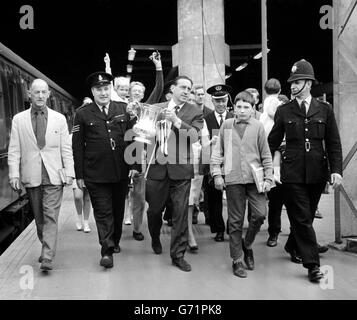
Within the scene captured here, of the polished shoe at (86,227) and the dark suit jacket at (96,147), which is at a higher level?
the dark suit jacket at (96,147)

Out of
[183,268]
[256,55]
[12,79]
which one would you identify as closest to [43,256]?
[183,268]

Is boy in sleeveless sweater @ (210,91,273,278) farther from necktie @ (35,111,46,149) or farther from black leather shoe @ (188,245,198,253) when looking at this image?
necktie @ (35,111,46,149)

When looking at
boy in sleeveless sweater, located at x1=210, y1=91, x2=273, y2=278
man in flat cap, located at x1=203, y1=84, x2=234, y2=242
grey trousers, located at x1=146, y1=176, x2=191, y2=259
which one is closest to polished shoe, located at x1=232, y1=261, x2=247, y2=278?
boy in sleeveless sweater, located at x1=210, y1=91, x2=273, y2=278

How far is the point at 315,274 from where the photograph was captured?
5141 millimetres

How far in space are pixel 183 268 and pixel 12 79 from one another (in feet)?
18.5

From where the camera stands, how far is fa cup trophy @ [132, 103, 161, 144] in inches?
224

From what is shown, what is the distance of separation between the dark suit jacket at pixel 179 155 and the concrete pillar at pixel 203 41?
24.0ft

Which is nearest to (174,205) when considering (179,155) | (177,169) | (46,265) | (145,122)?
(177,169)

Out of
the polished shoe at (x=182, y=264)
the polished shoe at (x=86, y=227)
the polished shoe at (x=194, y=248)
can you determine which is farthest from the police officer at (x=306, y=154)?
the polished shoe at (x=86, y=227)

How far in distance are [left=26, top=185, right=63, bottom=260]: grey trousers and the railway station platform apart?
0.27 meters

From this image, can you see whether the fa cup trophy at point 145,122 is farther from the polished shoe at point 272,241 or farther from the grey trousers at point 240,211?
the polished shoe at point 272,241

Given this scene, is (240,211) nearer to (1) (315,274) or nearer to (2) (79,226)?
(1) (315,274)

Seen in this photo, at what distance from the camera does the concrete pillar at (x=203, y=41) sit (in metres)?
13.1

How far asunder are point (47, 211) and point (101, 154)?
834 mm
